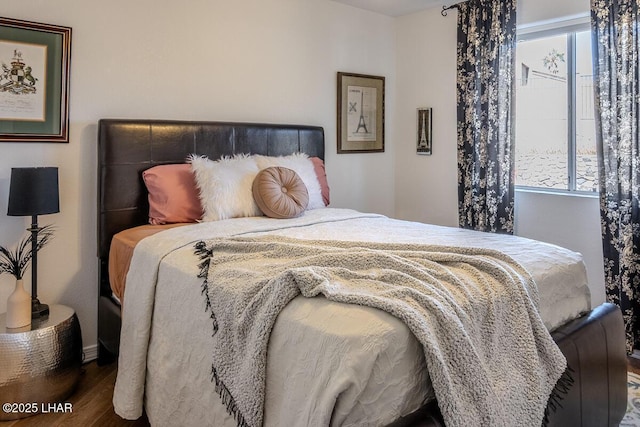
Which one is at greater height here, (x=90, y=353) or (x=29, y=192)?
(x=29, y=192)

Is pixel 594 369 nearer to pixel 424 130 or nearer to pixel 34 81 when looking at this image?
pixel 424 130

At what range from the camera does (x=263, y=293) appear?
4.86ft

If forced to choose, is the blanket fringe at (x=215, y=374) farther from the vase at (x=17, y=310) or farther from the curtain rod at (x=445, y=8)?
the curtain rod at (x=445, y=8)

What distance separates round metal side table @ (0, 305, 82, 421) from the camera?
2.15 m

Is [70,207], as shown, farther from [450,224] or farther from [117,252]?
[450,224]

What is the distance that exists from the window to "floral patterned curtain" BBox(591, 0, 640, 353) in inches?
9.2

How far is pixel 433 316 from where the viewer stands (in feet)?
4.30

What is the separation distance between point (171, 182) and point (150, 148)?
28cm

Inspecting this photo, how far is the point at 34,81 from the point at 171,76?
31.4 inches

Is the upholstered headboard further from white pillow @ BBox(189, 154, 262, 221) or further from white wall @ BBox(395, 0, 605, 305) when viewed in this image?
white wall @ BBox(395, 0, 605, 305)

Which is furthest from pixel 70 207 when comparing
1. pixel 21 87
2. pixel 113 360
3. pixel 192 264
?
pixel 192 264

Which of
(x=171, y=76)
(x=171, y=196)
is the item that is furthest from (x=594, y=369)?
(x=171, y=76)

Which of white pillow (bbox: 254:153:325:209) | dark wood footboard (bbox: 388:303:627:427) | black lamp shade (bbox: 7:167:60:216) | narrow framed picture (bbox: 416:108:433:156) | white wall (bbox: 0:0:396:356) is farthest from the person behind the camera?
narrow framed picture (bbox: 416:108:433:156)

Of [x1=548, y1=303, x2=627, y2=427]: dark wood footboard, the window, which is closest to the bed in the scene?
[x1=548, y1=303, x2=627, y2=427]: dark wood footboard
